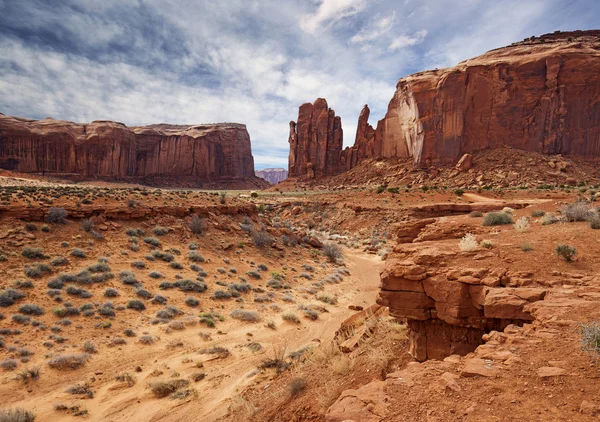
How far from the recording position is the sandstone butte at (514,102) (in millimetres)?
51628

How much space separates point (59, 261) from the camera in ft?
42.4

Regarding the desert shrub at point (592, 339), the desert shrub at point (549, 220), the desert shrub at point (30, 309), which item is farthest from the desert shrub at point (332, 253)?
the desert shrub at point (592, 339)

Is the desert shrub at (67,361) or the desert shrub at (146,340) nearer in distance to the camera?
the desert shrub at (67,361)

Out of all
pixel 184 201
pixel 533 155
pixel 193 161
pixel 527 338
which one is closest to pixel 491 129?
pixel 533 155

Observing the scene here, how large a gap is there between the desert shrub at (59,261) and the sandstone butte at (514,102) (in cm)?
5613

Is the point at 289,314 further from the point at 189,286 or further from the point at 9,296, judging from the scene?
the point at 9,296

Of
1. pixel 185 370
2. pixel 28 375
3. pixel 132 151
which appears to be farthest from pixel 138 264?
pixel 132 151

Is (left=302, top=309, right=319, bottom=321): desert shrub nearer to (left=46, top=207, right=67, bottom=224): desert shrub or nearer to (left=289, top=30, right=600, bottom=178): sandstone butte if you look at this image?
(left=46, top=207, right=67, bottom=224): desert shrub

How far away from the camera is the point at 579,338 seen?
3664 mm

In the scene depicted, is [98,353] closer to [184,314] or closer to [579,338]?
[184,314]

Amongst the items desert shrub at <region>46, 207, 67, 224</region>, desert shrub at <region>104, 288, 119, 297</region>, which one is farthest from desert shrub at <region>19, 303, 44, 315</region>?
desert shrub at <region>46, 207, 67, 224</region>

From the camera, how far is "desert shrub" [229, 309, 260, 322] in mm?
11219

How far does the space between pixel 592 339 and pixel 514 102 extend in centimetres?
6425

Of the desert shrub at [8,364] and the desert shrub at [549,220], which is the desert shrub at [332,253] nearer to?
the desert shrub at [549,220]
